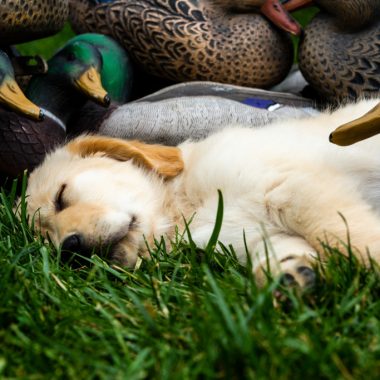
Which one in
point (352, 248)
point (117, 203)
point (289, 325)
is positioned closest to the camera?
point (289, 325)

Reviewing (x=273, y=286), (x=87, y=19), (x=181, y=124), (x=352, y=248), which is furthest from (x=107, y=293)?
(x=87, y=19)

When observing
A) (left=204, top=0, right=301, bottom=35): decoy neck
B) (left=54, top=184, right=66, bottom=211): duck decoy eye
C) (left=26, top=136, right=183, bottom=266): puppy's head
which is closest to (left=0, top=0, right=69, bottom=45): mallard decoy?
(left=26, top=136, right=183, bottom=266): puppy's head

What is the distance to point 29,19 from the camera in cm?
318

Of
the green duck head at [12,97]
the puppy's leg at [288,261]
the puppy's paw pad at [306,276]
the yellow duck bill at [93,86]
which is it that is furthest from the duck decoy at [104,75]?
the puppy's paw pad at [306,276]

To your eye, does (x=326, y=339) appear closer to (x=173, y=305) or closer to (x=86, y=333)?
(x=173, y=305)

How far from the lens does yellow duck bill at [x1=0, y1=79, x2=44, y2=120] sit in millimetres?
2949

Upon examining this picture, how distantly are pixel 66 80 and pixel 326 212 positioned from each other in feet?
5.62

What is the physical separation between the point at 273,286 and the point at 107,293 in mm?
615

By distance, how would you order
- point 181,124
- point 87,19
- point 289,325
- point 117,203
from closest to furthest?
point 289,325, point 117,203, point 181,124, point 87,19

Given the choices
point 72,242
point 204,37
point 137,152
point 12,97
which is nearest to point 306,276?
point 72,242

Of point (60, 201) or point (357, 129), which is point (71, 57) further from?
point (357, 129)

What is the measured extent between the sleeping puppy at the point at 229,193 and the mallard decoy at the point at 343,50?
0.75 meters

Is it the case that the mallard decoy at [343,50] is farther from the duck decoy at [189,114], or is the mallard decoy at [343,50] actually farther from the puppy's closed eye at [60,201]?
the puppy's closed eye at [60,201]

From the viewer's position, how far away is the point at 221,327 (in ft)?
5.15
